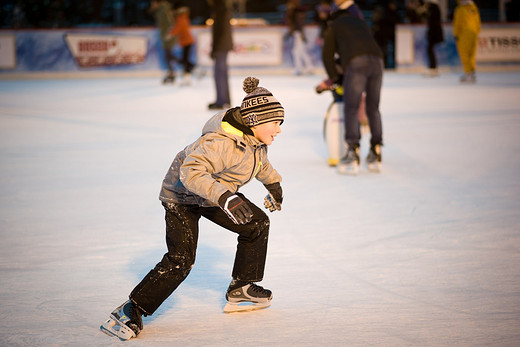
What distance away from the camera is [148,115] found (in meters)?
10.3

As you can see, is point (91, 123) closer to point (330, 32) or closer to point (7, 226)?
point (330, 32)

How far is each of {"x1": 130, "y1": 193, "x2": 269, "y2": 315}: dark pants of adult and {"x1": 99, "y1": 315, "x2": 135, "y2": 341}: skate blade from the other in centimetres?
10

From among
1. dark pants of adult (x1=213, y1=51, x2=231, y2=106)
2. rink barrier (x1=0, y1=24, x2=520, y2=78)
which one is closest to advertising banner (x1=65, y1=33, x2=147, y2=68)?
rink barrier (x1=0, y1=24, x2=520, y2=78)

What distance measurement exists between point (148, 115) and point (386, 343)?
8.01 metres

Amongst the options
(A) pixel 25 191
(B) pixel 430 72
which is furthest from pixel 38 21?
(A) pixel 25 191

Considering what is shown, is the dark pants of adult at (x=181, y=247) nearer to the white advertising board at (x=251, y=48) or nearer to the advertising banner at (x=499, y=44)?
the white advertising board at (x=251, y=48)

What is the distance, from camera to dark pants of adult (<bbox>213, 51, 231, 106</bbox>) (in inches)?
409

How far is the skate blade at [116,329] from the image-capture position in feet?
8.96

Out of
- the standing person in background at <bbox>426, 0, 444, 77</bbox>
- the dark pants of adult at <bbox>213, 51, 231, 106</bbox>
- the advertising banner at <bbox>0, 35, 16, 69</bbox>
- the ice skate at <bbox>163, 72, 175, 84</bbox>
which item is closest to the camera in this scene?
the dark pants of adult at <bbox>213, 51, 231, 106</bbox>

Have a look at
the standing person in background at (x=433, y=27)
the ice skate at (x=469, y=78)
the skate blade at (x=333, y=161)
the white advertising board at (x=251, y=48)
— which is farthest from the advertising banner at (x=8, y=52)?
the skate blade at (x=333, y=161)

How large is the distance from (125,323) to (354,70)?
3689 millimetres

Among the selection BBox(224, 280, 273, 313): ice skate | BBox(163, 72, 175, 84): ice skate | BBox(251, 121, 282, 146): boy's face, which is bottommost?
BBox(163, 72, 175, 84): ice skate

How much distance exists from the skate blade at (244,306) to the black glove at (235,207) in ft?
1.84

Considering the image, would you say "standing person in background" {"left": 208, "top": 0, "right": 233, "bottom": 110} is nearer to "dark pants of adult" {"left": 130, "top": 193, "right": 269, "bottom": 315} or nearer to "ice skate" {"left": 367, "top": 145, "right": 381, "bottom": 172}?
"ice skate" {"left": 367, "top": 145, "right": 381, "bottom": 172}
